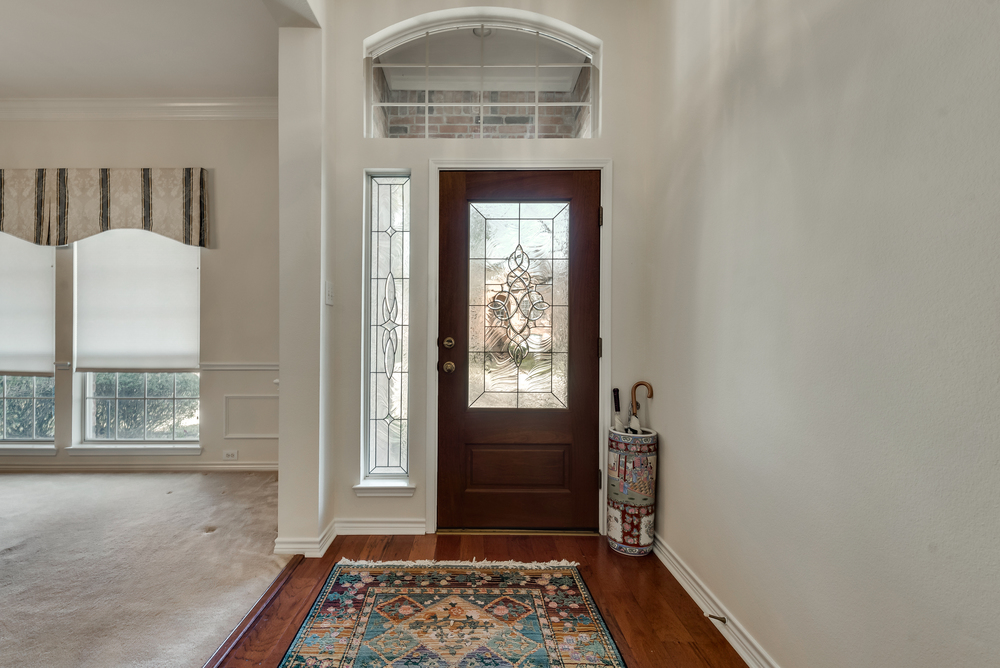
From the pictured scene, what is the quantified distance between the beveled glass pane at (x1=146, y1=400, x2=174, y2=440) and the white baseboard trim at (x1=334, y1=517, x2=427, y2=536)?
2.24 m

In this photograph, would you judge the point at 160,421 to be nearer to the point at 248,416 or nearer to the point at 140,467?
the point at 140,467

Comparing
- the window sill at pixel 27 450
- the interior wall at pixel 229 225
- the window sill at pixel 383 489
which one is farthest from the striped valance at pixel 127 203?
the window sill at pixel 383 489

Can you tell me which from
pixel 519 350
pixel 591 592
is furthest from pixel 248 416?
pixel 591 592

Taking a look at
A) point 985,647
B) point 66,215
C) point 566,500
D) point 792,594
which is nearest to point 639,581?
point 566,500

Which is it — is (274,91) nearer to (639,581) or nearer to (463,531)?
(463,531)

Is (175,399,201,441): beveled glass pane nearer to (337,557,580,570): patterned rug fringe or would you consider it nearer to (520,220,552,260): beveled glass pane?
(337,557,580,570): patterned rug fringe

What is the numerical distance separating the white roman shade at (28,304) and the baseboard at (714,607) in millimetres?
4720

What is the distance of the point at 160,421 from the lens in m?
3.91

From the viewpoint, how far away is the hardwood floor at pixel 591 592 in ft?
5.42

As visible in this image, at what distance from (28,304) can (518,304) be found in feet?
13.3

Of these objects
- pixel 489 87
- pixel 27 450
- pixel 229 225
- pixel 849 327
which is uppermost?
pixel 489 87

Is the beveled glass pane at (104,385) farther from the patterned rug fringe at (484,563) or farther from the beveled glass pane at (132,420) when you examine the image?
the patterned rug fringe at (484,563)

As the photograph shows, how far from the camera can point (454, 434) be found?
2660mm

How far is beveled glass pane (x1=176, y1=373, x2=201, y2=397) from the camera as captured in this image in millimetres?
3908
